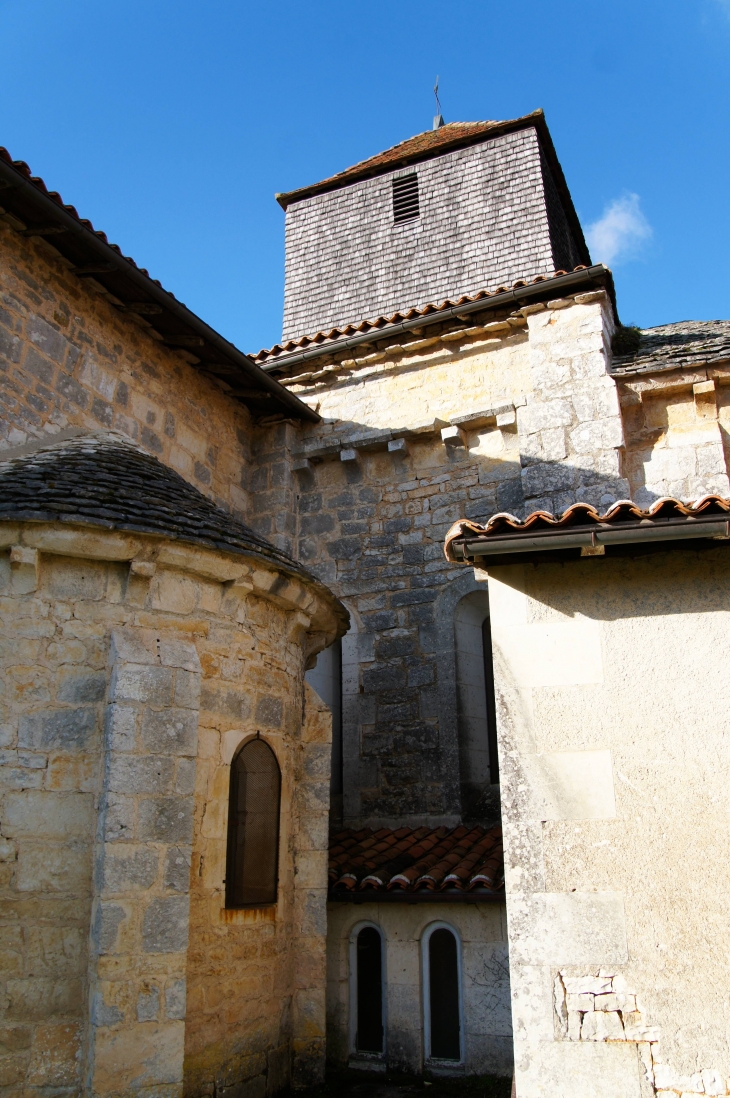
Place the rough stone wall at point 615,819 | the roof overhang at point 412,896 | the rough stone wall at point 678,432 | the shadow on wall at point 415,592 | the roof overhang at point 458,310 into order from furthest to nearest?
the roof overhang at point 458,310, the shadow on wall at point 415,592, the rough stone wall at point 678,432, the roof overhang at point 412,896, the rough stone wall at point 615,819

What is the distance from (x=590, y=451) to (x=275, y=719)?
3805 millimetres

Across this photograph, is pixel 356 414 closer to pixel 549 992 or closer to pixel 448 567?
pixel 448 567

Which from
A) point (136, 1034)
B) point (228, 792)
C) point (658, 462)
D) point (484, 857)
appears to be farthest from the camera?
point (658, 462)

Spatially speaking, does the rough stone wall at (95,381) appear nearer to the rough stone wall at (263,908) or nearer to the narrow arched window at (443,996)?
the rough stone wall at (263,908)

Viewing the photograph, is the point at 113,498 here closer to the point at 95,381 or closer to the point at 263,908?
the point at 95,381

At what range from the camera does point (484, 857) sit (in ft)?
21.8

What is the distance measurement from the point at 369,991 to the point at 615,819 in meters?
3.12

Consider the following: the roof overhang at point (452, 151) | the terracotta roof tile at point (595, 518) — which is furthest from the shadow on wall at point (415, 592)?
the roof overhang at point (452, 151)

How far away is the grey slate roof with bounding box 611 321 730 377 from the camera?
25.7ft

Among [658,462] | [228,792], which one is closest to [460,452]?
[658,462]

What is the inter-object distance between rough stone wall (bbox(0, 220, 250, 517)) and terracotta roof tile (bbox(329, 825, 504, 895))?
12.6 feet

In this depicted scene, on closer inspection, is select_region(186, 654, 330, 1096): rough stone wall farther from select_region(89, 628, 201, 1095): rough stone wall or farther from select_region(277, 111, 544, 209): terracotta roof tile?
select_region(277, 111, 544, 209): terracotta roof tile

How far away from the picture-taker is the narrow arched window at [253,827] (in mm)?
5574

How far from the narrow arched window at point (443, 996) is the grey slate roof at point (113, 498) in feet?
8.43
